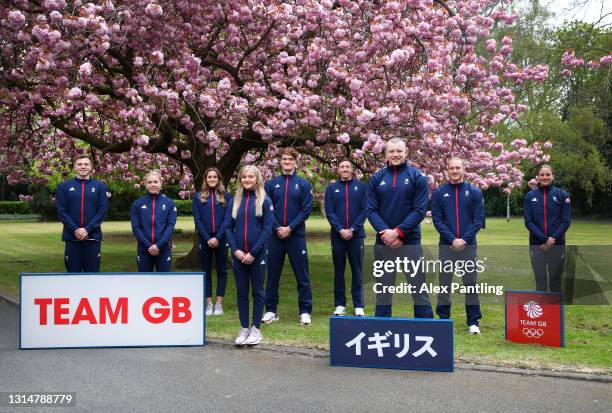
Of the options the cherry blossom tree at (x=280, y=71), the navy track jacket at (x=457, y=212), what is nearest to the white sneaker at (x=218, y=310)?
the navy track jacket at (x=457, y=212)

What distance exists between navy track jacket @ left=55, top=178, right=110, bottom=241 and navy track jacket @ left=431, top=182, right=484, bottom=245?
4140 mm

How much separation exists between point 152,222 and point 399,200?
10.4 ft

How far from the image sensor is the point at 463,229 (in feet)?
22.3

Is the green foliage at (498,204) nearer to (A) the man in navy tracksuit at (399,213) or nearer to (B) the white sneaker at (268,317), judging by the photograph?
(B) the white sneaker at (268,317)

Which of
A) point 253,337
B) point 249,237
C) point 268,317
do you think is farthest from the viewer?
point 268,317

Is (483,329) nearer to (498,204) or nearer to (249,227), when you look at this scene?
(249,227)

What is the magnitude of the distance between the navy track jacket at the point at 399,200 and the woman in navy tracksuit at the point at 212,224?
7.56 feet

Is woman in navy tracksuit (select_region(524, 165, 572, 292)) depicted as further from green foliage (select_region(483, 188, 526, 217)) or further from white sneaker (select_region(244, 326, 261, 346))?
green foliage (select_region(483, 188, 526, 217))

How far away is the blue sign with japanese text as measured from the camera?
535 centimetres

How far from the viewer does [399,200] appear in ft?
21.5

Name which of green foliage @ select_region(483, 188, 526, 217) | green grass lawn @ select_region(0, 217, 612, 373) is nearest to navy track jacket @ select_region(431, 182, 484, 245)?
green grass lawn @ select_region(0, 217, 612, 373)

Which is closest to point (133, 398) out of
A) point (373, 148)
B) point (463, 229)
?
point (463, 229)

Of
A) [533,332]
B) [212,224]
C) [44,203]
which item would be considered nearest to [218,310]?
[212,224]

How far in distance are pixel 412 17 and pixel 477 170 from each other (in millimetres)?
3102
